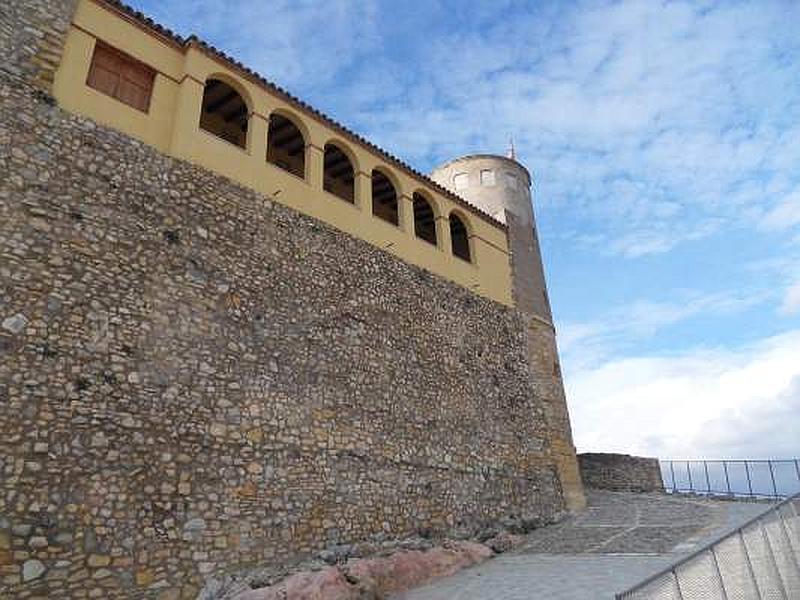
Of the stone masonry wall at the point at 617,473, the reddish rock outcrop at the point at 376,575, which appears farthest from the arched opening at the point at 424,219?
the stone masonry wall at the point at 617,473

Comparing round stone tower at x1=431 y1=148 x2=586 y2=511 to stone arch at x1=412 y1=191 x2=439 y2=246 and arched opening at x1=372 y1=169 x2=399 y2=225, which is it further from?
arched opening at x1=372 y1=169 x2=399 y2=225

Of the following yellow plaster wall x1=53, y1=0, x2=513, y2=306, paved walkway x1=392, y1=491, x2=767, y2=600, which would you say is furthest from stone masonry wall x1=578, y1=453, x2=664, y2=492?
yellow plaster wall x1=53, y1=0, x2=513, y2=306

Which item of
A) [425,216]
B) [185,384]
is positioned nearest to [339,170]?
[425,216]

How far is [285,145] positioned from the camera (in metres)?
13.4

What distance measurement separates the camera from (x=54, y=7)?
902cm

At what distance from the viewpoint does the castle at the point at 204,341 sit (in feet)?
23.4

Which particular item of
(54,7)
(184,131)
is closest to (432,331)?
(184,131)

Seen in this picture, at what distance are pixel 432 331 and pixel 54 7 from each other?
9145mm

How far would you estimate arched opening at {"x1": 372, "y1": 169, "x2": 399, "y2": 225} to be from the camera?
14.9m

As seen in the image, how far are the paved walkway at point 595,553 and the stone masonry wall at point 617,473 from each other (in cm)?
398

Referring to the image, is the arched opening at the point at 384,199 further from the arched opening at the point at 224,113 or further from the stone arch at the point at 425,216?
the arched opening at the point at 224,113

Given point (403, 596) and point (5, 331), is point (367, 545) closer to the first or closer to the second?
point (403, 596)

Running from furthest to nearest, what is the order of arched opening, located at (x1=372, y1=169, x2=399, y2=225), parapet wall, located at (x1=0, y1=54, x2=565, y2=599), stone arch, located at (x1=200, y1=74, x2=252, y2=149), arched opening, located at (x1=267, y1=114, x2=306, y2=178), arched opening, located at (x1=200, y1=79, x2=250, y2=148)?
arched opening, located at (x1=372, y1=169, x2=399, y2=225) → arched opening, located at (x1=267, y1=114, x2=306, y2=178) → arched opening, located at (x1=200, y1=79, x2=250, y2=148) → stone arch, located at (x1=200, y1=74, x2=252, y2=149) → parapet wall, located at (x1=0, y1=54, x2=565, y2=599)

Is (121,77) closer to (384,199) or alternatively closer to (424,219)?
(384,199)
